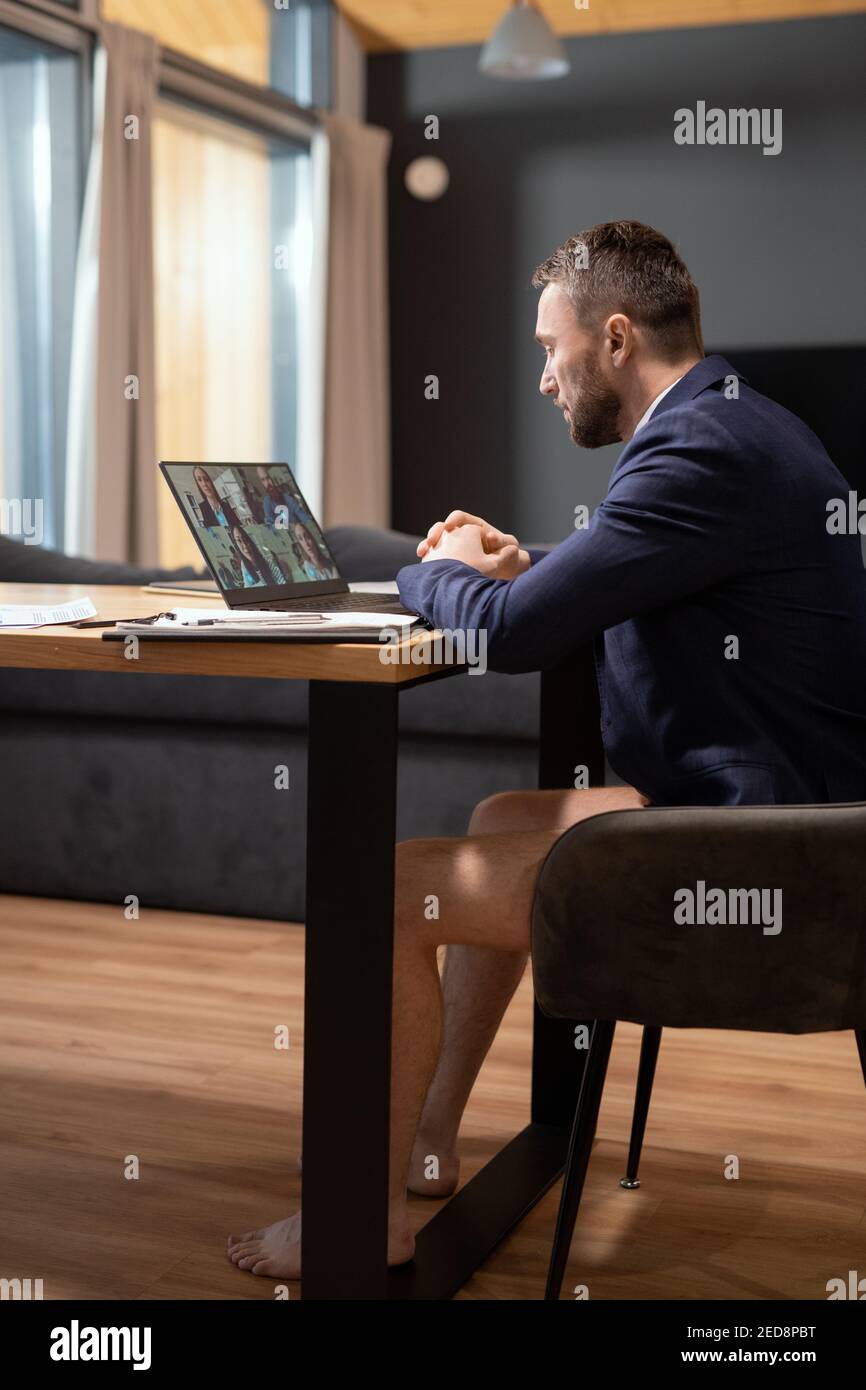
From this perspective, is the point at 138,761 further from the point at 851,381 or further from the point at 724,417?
the point at 851,381

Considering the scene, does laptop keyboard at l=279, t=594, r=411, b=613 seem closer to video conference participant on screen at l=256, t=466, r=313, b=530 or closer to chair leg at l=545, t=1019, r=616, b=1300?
video conference participant on screen at l=256, t=466, r=313, b=530

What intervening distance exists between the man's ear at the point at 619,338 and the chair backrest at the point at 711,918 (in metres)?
0.57

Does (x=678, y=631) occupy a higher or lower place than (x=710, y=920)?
higher

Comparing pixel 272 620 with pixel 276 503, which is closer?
pixel 272 620

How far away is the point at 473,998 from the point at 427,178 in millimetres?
6212

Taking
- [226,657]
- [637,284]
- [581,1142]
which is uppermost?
[637,284]

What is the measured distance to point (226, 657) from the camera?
1.39 m

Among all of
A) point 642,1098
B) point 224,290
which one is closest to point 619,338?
point 642,1098

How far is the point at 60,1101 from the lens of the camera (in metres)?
2.29

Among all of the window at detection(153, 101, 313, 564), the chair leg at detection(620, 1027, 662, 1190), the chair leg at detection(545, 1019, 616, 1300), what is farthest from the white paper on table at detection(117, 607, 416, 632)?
the window at detection(153, 101, 313, 564)

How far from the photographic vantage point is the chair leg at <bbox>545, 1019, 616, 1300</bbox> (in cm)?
153

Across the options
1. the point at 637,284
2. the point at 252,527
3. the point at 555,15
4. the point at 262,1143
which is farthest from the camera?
the point at 555,15

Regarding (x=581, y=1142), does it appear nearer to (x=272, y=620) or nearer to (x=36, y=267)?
(x=272, y=620)

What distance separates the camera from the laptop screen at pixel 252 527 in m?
1.73
